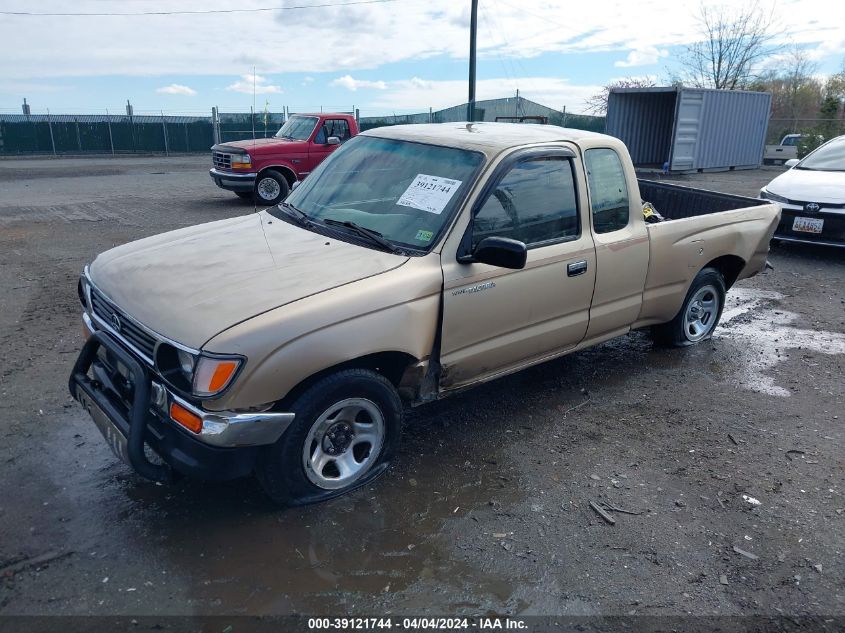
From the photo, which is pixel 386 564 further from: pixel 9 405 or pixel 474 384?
pixel 9 405

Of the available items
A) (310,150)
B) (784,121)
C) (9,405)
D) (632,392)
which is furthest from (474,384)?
(784,121)

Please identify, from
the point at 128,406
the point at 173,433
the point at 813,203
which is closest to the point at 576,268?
the point at 173,433

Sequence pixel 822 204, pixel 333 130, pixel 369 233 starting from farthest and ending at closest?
pixel 333 130 → pixel 822 204 → pixel 369 233

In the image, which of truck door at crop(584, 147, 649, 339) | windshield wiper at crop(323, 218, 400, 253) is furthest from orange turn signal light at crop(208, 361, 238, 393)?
truck door at crop(584, 147, 649, 339)

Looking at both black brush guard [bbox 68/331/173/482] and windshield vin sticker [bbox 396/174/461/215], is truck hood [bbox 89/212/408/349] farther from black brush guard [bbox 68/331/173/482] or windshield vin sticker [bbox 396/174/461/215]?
windshield vin sticker [bbox 396/174/461/215]

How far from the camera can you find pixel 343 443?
11.5 ft

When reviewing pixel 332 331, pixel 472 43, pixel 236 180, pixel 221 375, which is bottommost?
pixel 236 180

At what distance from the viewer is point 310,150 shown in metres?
Result: 13.8

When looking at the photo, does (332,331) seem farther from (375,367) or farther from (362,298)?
(375,367)

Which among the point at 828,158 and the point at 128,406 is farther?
the point at 828,158

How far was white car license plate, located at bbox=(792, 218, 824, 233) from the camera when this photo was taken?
356 inches

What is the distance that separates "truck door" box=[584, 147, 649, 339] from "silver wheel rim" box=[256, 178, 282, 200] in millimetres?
10106

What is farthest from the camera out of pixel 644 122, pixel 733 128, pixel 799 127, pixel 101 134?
pixel 799 127

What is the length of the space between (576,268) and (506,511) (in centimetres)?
161
